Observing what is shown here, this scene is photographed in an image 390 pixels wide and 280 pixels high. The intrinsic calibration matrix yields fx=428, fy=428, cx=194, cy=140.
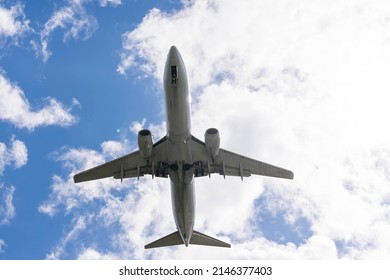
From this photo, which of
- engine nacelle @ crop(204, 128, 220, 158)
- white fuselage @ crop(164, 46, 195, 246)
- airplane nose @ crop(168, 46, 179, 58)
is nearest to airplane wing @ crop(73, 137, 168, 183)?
white fuselage @ crop(164, 46, 195, 246)

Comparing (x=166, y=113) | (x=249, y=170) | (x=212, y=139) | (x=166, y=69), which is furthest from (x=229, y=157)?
(x=166, y=69)

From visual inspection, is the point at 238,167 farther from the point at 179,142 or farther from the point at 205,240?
the point at 205,240

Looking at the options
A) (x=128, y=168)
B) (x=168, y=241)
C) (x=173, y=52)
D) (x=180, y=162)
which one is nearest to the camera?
(x=173, y=52)

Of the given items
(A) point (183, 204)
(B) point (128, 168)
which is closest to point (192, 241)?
(A) point (183, 204)

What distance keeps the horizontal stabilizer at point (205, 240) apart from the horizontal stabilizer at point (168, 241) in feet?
4.80

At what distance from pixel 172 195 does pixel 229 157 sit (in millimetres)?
6147

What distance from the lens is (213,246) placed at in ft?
137

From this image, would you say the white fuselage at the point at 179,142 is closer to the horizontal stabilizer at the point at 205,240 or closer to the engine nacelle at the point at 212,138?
the engine nacelle at the point at 212,138

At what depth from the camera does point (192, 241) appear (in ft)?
136

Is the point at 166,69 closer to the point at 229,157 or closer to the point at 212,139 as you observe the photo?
the point at 212,139

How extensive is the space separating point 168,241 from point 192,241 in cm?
239

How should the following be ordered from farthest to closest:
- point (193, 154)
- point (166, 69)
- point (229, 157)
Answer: point (229, 157)
point (193, 154)
point (166, 69)

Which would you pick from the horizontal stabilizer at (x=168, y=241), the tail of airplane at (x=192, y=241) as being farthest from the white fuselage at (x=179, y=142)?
the tail of airplane at (x=192, y=241)

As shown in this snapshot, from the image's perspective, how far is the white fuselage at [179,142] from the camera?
30594mm
